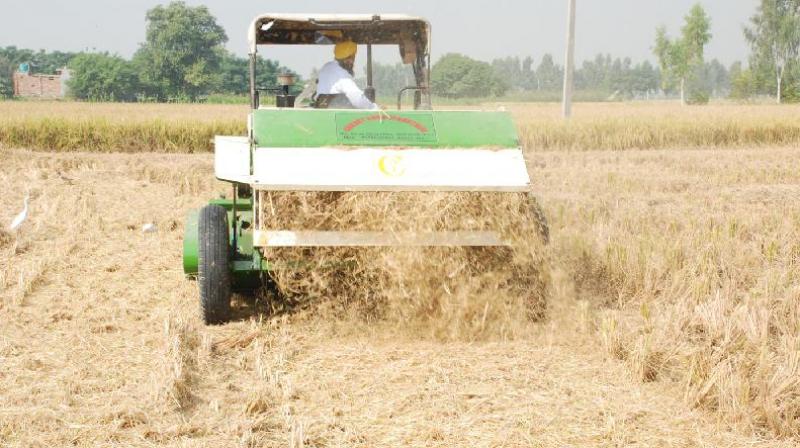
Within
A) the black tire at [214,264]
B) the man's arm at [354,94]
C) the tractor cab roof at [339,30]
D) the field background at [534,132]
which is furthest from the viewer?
the field background at [534,132]

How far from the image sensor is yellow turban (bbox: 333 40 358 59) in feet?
21.2

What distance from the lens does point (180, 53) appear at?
191 ft

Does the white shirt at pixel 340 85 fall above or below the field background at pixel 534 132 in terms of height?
above

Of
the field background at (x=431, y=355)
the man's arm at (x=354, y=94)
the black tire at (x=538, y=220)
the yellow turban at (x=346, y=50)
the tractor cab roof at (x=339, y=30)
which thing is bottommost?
the field background at (x=431, y=355)

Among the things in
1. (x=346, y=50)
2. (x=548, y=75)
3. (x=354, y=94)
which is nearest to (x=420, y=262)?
(x=354, y=94)

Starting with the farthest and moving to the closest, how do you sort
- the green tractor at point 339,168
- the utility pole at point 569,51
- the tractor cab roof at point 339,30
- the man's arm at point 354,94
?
the utility pole at point 569,51
the tractor cab roof at point 339,30
the man's arm at point 354,94
the green tractor at point 339,168

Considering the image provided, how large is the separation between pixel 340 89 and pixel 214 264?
69.5 inches

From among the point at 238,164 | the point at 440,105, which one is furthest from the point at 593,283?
the point at 238,164

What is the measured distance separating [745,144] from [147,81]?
46316 millimetres

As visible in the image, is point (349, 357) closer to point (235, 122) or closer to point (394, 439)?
point (394, 439)

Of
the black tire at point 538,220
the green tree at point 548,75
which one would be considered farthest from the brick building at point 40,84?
the green tree at point 548,75

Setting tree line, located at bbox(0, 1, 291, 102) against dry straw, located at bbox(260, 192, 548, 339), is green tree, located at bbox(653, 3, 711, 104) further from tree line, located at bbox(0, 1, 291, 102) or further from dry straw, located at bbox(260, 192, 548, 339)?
dry straw, located at bbox(260, 192, 548, 339)

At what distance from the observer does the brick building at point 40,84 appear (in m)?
68.5

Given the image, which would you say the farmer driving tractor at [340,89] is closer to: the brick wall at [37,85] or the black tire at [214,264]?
the black tire at [214,264]
